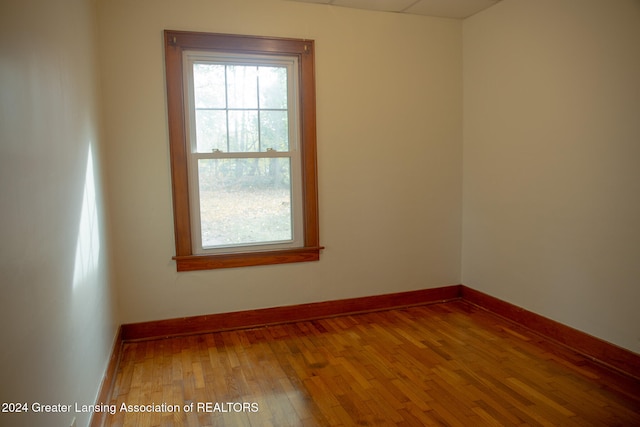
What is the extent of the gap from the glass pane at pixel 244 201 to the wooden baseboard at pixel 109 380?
0.92 meters

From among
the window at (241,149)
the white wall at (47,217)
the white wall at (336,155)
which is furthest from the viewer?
the window at (241,149)

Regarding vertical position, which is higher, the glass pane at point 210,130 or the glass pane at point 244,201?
the glass pane at point 210,130

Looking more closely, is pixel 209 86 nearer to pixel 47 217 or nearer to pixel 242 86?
pixel 242 86

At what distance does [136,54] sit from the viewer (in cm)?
326

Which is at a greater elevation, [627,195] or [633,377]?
[627,195]

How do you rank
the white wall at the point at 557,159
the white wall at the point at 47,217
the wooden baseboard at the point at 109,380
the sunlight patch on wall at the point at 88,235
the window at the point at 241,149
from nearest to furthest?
1. the white wall at the point at 47,217
2. the sunlight patch on wall at the point at 88,235
3. the wooden baseboard at the point at 109,380
4. the white wall at the point at 557,159
5. the window at the point at 241,149

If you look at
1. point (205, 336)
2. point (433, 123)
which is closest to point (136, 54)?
point (205, 336)

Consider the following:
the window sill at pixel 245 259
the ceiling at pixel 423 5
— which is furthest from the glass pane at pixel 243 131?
the ceiling at pixel 423 5

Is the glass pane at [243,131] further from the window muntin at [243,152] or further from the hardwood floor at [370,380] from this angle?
A: the hardwood floor at [370,380]

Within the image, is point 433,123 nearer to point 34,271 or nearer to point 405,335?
point 405,335

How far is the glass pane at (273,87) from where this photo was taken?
360 cm

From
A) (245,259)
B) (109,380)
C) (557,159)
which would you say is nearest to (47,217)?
(109,380)

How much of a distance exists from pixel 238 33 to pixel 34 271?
257 cm

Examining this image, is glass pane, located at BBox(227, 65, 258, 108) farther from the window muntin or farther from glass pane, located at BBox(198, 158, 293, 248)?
glass pane, located at BBox(198, 158, 293, 248)
